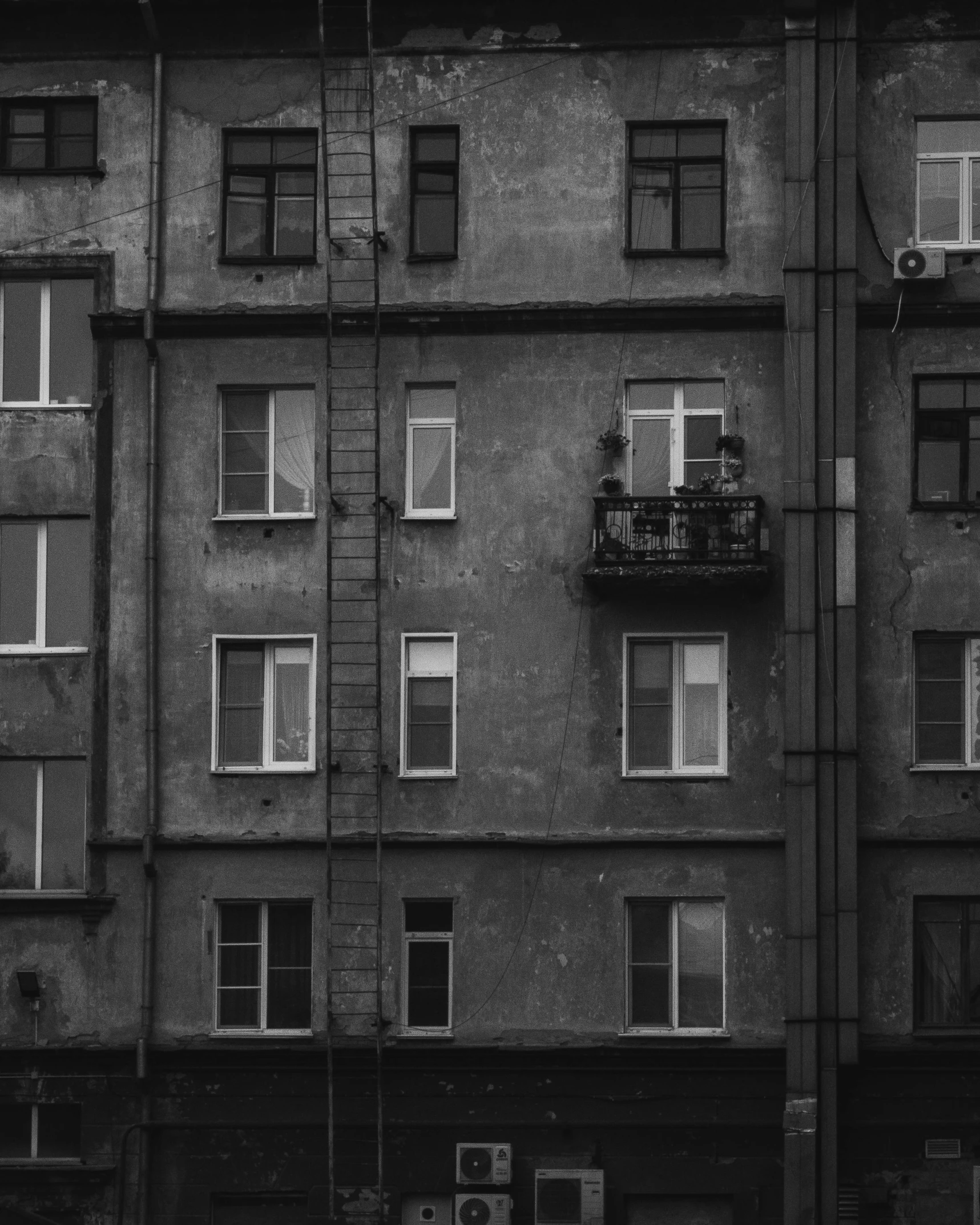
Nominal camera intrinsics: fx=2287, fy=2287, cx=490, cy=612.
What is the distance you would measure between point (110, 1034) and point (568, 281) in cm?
1171

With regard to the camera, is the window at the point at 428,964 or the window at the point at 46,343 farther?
the window at the point at 46,343

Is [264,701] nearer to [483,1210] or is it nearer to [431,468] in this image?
[431,468]

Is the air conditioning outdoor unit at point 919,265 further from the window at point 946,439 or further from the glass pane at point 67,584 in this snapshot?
the glass pane at point 67,584

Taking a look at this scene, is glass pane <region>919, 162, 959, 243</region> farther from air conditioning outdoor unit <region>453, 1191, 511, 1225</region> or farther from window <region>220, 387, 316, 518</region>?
air conditioning outdoor unit <region>453, 1191, 511, 1225</region>

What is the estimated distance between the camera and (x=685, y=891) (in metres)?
29.8

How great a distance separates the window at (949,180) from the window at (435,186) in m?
6.29

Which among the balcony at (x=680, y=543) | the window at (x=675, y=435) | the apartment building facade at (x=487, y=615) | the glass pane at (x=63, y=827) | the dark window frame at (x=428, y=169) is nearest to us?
the apartment building facade at (x=487, y=615)

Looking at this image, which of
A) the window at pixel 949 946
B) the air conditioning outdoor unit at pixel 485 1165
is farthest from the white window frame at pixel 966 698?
the air conditioning outdoor unit at pixel 485 1165

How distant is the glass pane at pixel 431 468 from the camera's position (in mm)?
30906

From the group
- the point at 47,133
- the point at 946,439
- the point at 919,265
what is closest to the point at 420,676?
the point at 946,439

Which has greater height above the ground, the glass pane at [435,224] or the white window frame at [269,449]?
the glass pane at [435,224]

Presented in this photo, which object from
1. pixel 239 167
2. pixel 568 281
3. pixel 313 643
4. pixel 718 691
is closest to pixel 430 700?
pixel 313 643

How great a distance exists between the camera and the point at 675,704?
30328 mm

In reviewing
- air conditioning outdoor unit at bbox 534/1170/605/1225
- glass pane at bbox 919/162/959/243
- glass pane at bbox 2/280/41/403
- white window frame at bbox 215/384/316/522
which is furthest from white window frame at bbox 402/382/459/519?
air conditioning outdoor unit at bbox 534/1170/605/1225
